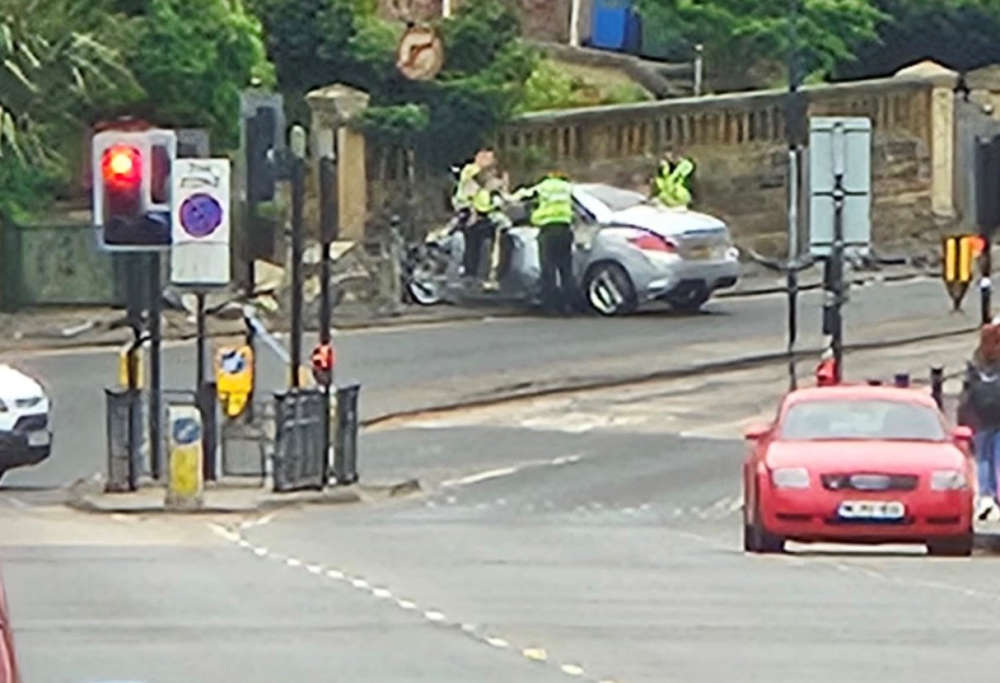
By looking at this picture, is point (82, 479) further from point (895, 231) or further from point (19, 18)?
point (895, 231)

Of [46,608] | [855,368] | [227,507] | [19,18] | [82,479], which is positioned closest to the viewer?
[46,608]

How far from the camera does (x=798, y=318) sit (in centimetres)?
4450

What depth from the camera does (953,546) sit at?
79.2 feet

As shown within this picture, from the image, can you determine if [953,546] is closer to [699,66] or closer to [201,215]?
[201,215]

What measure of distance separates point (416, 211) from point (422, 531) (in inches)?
932

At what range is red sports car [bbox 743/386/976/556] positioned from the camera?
77.7ft

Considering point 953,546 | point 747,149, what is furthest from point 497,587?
point 747,149

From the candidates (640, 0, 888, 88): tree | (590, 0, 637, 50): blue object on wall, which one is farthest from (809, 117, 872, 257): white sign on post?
(590, 0, 637, 50): blue object on wall

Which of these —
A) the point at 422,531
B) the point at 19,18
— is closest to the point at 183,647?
the point at 422,531

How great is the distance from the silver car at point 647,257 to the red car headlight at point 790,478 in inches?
787

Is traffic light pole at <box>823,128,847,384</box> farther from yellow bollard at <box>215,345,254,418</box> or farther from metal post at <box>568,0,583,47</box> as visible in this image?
metal post at <box>568,0,583,47</box>

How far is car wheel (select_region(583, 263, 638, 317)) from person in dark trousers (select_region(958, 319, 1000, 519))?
55.9ft

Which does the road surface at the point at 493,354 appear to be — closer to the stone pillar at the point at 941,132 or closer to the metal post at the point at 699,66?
the stone pillar at the point at 941,132

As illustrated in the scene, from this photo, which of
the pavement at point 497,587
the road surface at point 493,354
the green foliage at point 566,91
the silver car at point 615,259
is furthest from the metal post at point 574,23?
the pavement at point 497,587
